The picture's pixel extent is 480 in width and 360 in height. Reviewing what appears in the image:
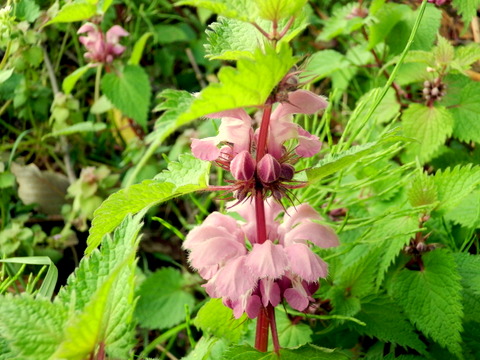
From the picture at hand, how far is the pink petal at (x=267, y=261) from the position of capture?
0.56m

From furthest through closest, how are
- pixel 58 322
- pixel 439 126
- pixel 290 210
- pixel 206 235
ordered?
pixel 439 126
pixel 290 210
pixel 206 235
pixel 58 322

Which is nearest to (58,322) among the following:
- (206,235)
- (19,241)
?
(206,235)

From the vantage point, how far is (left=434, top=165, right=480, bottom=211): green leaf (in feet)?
2.46

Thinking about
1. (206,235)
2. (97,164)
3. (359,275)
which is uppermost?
(206,235)

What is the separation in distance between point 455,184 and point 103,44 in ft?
3.04

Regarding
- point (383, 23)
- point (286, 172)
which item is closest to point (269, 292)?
point (286, 172)

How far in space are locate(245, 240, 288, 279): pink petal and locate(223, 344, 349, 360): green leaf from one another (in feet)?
0.33

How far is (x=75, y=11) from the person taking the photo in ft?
3.73

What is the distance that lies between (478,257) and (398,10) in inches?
23.6

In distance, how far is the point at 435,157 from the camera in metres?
1.04

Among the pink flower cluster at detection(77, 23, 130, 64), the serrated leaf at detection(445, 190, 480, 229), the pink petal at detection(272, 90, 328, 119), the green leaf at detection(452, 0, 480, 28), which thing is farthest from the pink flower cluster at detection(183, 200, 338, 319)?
the pink flower cluster at detection(77, 23, 130, 64)

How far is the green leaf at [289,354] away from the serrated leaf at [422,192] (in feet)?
0.85

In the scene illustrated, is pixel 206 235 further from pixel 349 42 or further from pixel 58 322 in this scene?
pixel 349 42

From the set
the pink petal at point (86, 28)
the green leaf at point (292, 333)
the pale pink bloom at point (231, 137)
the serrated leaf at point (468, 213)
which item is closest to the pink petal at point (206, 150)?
the pale pink bloom at point (231, 137)
